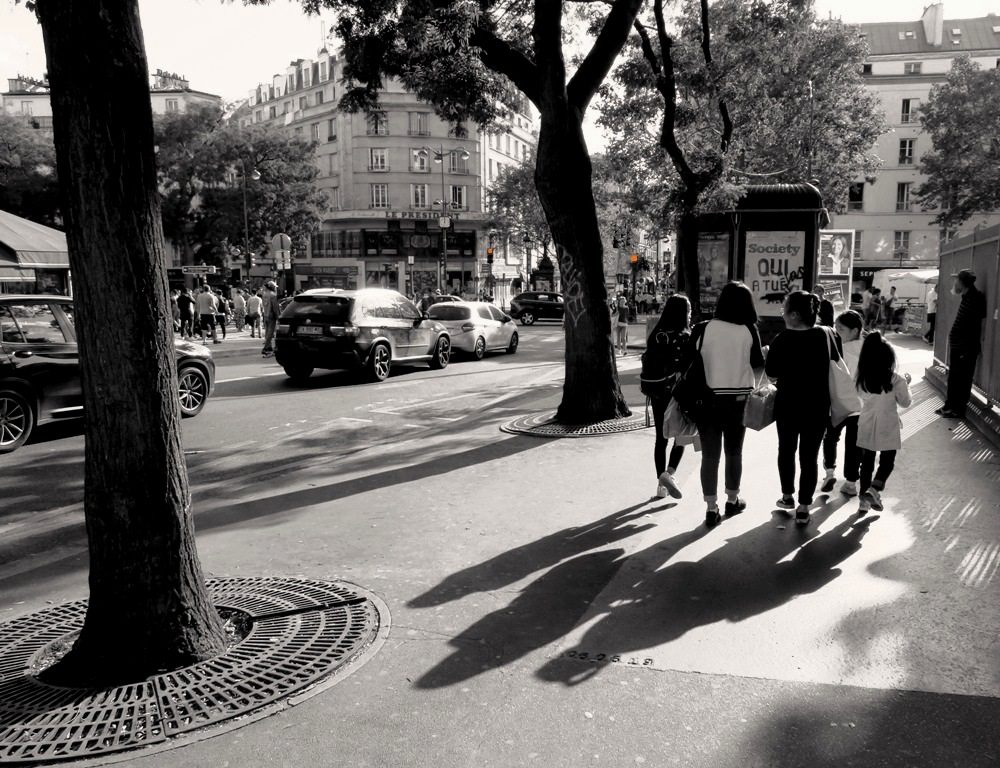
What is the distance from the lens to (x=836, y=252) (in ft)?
75.5

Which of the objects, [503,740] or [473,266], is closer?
[503,740]

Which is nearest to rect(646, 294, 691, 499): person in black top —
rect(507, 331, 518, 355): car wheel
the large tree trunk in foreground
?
the large tree trunk in foreground

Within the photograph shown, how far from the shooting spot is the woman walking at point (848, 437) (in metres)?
6.81

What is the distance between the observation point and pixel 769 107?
20.8 m

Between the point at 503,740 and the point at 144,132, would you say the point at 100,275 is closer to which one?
the point at 144,132

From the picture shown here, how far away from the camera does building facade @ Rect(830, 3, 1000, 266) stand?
60.4 meters

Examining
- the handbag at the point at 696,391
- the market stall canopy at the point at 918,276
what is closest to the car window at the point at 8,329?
the handbag at the point at 696,391

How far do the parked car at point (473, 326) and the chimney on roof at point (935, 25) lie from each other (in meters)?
56.3

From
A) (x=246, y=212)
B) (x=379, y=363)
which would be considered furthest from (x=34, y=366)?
(x=246, y=212)

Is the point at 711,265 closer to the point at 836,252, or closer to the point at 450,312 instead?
the point at 450,312

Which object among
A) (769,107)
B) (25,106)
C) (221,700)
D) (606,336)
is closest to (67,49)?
(221,700)

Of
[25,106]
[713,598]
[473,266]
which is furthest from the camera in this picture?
[25,106]

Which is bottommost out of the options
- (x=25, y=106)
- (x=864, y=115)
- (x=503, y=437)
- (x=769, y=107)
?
(x=503, y=437)

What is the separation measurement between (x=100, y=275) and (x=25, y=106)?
105740 mm
